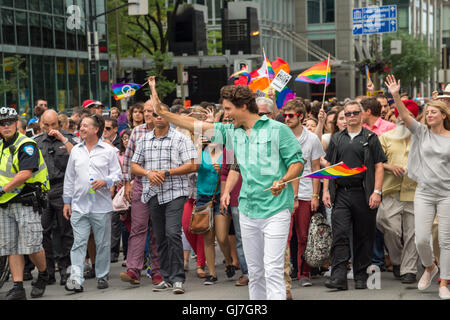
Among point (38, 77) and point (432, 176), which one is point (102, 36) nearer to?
point (38, 77)

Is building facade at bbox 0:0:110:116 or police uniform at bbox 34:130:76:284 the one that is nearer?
police uniform at bbox 34:130:76:284

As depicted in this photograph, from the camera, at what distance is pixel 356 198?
28.7 ft

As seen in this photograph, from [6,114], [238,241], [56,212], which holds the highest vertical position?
[6,114]

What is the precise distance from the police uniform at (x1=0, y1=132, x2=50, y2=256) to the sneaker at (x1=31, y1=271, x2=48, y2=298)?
0.38 metres

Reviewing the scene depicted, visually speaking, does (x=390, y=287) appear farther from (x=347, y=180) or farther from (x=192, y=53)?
(x=192, y=53)

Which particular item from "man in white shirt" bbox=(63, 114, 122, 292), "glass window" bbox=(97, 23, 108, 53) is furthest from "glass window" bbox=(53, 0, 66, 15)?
"man in white shirt" bbox=(63, 114, 122, 292)

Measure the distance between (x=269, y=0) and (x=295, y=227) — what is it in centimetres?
5688

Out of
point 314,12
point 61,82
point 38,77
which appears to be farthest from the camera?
point 314,12

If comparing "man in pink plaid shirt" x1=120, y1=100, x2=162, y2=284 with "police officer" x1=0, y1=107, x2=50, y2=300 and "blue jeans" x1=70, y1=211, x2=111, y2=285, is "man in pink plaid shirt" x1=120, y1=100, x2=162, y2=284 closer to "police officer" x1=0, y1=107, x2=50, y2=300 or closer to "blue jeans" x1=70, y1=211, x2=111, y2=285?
"blue jeans" x1=70, y1=211, x2=111, y2=285

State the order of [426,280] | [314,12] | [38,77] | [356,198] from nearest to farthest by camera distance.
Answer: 1. [426,280]
2. [356,198]
3. [38,77]
4. [314,12]

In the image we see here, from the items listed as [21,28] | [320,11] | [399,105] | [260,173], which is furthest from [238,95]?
[320,11]

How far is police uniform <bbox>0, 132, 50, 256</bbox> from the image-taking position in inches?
336

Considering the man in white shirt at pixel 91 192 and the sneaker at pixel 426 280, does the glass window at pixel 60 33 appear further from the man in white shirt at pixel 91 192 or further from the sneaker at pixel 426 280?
the sneaker at pixel 426 280

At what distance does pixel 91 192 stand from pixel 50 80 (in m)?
31.0
